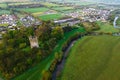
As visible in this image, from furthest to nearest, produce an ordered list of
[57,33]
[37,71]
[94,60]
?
1. [57,33]
2. [94,60]
3. [37,71]

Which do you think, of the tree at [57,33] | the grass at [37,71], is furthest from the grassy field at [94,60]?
the tree at [57,33]

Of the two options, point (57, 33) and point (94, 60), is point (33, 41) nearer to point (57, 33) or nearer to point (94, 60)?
point (57, 33)

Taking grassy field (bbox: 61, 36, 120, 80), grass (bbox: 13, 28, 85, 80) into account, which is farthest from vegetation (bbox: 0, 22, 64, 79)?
grassy field (bbox: 61, 36, 120, 80)

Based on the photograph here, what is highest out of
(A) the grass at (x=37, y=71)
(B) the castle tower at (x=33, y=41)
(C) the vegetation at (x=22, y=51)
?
(B) the castle tower at (x=33, y=41)

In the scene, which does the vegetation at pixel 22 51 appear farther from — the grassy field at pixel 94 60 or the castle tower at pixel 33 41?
the grassy field at pixel 94 60

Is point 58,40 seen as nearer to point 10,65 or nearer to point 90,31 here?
point 90,31

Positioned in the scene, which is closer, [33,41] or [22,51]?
[22,51]

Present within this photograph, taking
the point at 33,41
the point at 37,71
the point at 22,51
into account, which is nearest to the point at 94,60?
the point at 37,71

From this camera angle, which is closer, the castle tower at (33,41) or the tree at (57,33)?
the castle tower at (33,41)
